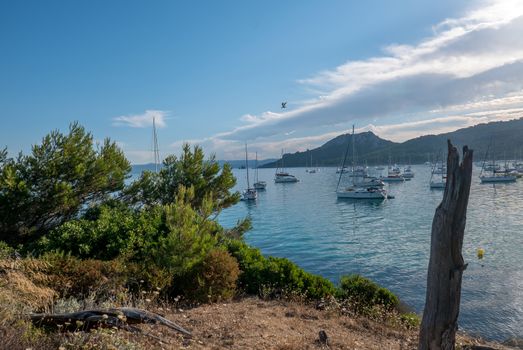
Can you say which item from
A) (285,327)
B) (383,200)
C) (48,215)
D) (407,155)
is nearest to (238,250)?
(285,327)

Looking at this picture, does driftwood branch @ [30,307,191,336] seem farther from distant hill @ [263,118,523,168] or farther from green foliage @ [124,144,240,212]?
distant hill @ [263,118,523,168]

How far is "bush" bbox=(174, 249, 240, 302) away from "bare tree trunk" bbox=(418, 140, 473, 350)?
518cm

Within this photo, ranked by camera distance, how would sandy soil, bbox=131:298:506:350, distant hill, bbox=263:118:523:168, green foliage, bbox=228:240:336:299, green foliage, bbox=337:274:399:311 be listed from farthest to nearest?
distant hill, bbox=263:118:523:168 → green foliage, bbox=337:274:399:311 → green foliage, bbox=228:240:336:299 → sandy soil, bbox=131:298:506:350

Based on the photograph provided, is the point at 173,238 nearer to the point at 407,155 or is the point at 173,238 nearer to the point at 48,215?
the point at 48,215

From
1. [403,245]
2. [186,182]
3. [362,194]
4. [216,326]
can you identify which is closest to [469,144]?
[362,194]

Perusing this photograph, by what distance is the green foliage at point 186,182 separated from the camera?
14922mm

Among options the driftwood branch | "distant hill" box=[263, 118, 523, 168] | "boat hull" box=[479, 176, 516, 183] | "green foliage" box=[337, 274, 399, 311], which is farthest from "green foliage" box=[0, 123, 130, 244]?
"distant hill" box=[263, 118, 523, 168]

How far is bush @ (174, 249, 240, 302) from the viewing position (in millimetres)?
8461

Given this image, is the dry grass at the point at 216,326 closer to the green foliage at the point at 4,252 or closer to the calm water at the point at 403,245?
the green foliage at the point at 4,252

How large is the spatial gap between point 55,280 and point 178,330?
3.10m

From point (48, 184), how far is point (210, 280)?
21.6 feet

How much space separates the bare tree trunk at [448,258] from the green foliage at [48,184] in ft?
35.1

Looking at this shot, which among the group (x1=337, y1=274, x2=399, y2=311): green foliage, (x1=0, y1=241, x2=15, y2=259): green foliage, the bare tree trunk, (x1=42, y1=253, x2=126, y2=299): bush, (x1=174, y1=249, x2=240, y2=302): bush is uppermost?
the bare tree trunk

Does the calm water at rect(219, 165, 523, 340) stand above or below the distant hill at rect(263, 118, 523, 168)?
below
